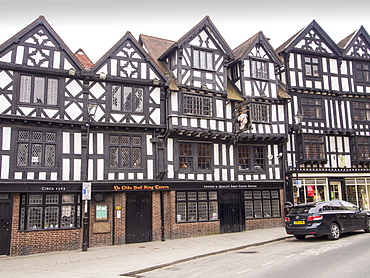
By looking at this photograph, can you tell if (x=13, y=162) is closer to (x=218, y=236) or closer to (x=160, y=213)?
(x=160, y=213)

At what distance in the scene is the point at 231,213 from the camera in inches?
782

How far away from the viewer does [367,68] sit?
2520 cm

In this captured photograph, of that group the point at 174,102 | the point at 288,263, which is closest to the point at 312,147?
the point at 174,102

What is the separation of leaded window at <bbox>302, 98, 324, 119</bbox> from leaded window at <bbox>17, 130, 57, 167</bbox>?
15.7 metres

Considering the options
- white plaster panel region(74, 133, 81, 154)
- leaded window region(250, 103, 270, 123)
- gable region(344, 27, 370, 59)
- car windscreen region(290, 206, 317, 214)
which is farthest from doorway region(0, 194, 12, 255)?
gable region(344, 27, 370, 59)

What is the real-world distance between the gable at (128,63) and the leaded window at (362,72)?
49.1 ft

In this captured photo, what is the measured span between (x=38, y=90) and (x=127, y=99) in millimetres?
4231

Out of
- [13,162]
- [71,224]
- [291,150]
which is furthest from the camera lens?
[291,150]

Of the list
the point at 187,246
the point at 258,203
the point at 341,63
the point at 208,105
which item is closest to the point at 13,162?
the point at 187,246

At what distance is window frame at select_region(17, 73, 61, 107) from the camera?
15883 mm

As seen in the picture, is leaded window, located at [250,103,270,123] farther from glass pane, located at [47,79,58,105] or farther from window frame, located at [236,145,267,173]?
glass pane, located at [47,79,58,105]

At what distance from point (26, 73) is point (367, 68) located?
22.5 meters

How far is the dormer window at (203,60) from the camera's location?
1994cm

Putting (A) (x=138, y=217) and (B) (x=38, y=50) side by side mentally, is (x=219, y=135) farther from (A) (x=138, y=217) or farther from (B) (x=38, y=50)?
(B) (x=38, y=50)
